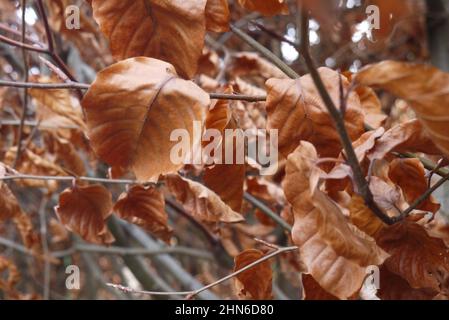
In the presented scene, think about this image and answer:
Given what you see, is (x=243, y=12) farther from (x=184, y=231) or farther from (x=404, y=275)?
(x=404, y=275)

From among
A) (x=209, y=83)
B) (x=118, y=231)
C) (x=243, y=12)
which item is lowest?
(x=118, y=231)

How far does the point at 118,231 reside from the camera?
1608 mm

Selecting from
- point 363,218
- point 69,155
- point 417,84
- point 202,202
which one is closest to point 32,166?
point 69,155

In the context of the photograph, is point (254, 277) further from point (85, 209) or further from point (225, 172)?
point (85, 209)

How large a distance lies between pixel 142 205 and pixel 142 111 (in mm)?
336

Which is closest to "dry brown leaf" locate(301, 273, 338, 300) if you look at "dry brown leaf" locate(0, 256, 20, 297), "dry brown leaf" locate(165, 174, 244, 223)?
"dry brown leaf" locate(165, 174, 244, 223)

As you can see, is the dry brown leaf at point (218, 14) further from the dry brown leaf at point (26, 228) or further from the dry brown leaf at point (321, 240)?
the dry brown leaf at point (26, 228)

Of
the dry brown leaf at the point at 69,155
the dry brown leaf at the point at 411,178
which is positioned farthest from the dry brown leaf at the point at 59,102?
the dry brown leaf at the point at 411,178

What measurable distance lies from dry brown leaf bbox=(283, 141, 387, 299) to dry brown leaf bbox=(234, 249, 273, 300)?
0.81 ft

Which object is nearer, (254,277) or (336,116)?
(336,116)

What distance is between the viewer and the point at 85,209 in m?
0.82
